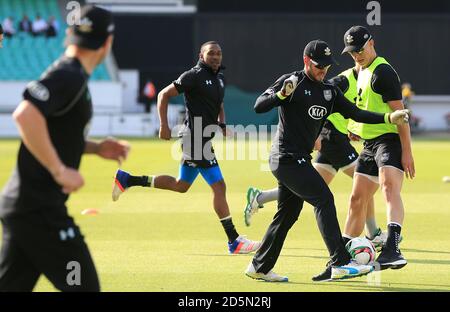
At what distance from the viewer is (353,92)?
10969 mm

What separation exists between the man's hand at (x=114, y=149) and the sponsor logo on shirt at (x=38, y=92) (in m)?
0.90

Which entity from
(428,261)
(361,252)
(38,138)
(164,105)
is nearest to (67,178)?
(38,138)

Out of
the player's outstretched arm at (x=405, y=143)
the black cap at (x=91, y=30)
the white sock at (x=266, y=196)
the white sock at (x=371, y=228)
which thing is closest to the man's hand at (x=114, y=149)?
the black cap at (x=91, y=30)

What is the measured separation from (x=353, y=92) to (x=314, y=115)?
1.67m

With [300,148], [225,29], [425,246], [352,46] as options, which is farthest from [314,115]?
[225,29]

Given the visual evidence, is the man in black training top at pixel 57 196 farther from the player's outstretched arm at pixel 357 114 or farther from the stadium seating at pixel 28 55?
the stadium seating at pixel 28 55

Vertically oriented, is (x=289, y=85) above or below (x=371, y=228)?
above

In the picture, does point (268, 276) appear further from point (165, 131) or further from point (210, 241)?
point (165, 131)

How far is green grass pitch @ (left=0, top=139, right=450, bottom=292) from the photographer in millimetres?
9562

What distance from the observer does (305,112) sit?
9406 millimetres

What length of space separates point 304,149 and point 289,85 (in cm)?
88

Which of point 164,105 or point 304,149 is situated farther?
point 164,105
